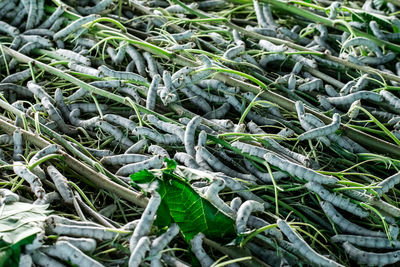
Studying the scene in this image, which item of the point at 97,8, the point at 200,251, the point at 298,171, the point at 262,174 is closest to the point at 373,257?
the point at 298,171

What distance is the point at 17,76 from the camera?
10.0 ft

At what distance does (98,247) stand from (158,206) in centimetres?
28

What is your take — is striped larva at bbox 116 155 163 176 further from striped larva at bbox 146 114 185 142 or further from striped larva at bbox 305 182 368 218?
striped larva at bbox 305 182 368 218

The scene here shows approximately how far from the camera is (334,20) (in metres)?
3.47

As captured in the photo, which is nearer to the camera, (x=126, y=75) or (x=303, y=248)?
(x=303, y=248)

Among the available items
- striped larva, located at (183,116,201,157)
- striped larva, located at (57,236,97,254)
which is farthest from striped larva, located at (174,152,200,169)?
striped larva, located at (57,236,97,254)

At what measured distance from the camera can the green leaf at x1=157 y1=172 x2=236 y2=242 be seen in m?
2.09

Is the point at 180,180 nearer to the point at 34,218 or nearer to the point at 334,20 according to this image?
the point at 34,218

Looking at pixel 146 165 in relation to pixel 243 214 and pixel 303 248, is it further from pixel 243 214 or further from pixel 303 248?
pixel 303 248

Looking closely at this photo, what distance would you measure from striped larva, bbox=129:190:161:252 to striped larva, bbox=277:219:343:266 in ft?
1.64

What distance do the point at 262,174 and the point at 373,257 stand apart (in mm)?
602

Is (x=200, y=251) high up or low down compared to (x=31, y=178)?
down

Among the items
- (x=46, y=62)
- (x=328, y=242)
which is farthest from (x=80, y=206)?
(x=46, y=62)

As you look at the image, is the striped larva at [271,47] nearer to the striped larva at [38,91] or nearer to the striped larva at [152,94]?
the striped larva at [152,94]
